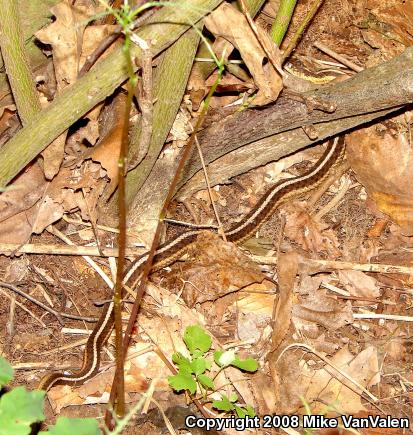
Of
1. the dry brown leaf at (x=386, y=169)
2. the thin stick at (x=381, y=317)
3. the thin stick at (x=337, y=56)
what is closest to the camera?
the thin stick at (x=381, y=317)

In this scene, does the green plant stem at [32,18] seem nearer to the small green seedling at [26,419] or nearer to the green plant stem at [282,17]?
the green plant stem at [282,17]

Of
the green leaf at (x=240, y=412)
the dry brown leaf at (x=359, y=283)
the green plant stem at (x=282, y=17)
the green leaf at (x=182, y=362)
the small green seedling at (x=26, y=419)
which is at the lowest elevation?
the dry brown leaf at (x=359, y=283)

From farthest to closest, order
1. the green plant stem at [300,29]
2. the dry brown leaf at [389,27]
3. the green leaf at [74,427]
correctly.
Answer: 1. the dry brown leaf at [389,27]
2. the green plant stem at [300,29]
3. the green leaf at [74,427]

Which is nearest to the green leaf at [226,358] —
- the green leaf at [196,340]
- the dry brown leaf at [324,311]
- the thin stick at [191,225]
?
the green leaf at [196,340]

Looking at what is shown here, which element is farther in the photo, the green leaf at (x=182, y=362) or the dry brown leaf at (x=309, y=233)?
the dry brown leaf at (x=309, y=233)

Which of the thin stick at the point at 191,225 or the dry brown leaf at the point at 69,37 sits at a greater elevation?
the dry brown leaf at the point at 69,37

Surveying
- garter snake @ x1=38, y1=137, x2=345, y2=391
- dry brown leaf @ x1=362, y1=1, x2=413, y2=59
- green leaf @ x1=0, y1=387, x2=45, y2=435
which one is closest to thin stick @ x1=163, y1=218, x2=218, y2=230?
garter snake @ x1=38, y1=137, x2=345, y2=391
